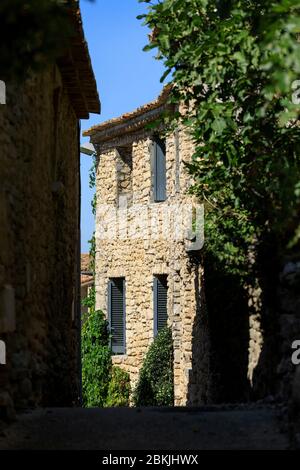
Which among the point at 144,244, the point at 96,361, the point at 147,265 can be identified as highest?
the point at 144,244

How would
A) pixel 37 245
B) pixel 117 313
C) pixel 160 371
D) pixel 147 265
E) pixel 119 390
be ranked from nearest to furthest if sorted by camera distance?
pixel 37 245
pixel 160 371
pixel 147 265
pixel 119 390
pixel 117 313

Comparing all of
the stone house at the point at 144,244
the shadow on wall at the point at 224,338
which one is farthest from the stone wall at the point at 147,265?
the shadow on wall at the point at 224,338

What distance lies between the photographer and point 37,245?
775 centimetres

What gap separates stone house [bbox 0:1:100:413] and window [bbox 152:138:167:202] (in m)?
4.38

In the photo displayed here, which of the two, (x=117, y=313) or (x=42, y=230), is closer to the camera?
(x=42, y=230)

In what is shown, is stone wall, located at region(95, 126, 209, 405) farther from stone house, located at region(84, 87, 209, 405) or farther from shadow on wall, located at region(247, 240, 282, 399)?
shadow on wall, located at region(247, 240, 282, 399)

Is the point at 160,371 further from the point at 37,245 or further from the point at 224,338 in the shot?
the point at 37,245

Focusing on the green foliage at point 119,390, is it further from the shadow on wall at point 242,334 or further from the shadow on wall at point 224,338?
the shadow on wall at point 224,338

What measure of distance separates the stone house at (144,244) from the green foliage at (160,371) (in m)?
0.36

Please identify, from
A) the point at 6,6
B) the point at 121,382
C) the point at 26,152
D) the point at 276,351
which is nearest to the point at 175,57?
the point at 26,152

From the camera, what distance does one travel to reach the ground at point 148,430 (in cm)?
533

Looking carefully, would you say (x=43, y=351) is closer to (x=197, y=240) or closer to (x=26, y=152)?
(x=26, y=152)

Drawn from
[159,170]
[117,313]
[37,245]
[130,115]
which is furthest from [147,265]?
[37,245]

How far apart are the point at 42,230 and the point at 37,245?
0.36m
